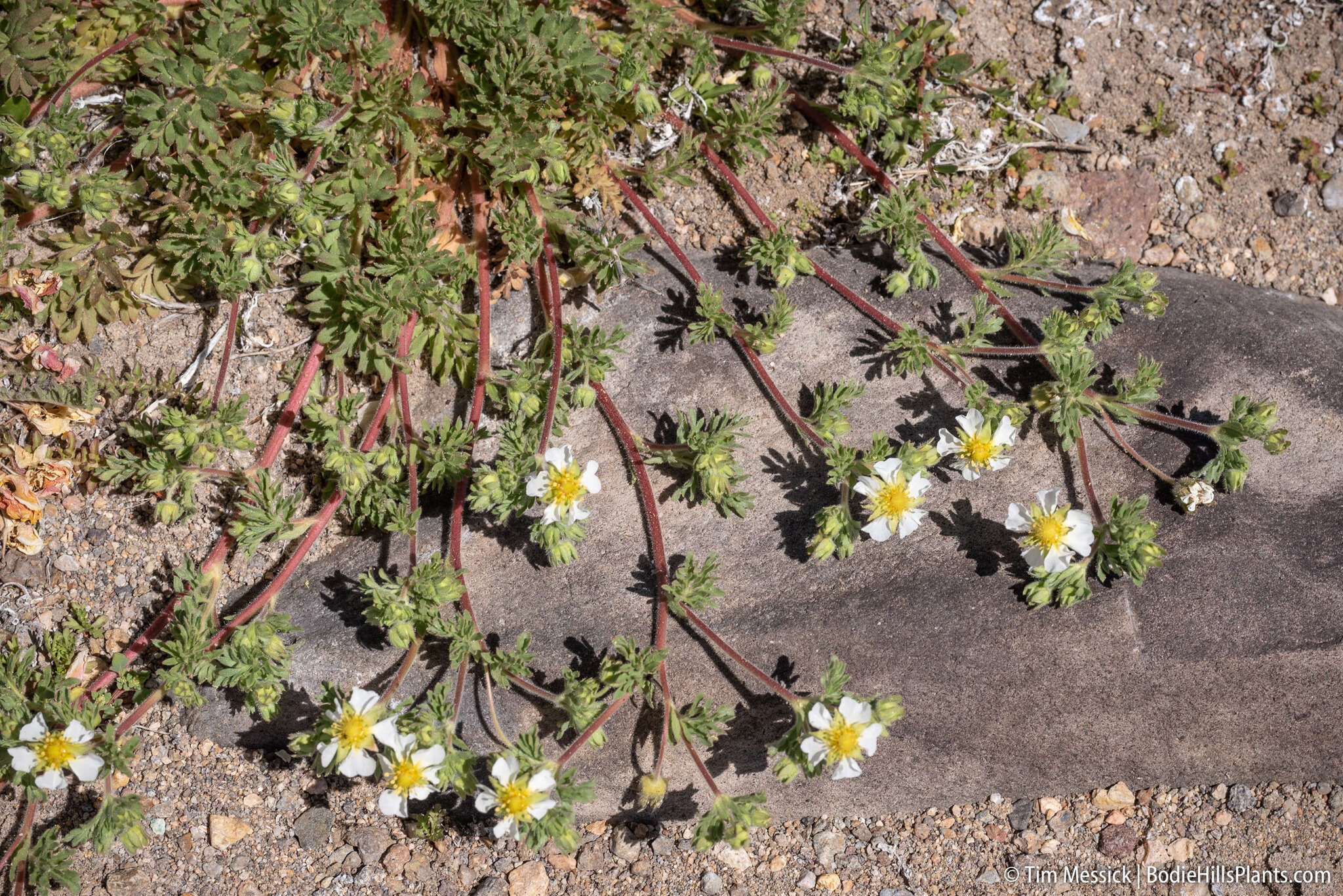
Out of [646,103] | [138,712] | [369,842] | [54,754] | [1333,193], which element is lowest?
[369,842]

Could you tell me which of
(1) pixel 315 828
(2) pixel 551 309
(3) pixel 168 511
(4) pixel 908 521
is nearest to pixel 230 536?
(3) pixel 168 511

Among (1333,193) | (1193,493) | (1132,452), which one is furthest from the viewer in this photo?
(1333,193)

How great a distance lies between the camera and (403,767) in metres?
3.42

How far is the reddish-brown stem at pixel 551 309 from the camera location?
3844 mm

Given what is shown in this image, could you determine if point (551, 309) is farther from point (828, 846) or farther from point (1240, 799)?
point (1240, 799)

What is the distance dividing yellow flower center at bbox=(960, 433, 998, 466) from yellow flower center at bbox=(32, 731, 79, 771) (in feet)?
11.5

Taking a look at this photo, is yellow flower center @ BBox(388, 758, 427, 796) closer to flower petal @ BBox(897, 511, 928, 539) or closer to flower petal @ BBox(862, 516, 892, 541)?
flower petal @ BBox(862, 516, 892, 541)

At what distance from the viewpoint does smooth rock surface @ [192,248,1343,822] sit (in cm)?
398

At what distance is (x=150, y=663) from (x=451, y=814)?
4.75 ft

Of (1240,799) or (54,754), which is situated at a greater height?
(54,754)

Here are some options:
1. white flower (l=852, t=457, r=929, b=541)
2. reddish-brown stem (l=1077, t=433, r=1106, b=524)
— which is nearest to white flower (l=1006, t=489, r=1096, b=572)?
reddish-brown stem (l=1077, t=433, r=1106, b=524)

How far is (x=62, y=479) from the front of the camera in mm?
4383

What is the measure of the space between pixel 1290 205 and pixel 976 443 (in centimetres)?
263

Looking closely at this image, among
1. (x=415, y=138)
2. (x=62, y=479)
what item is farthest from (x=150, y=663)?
(x=415, y=138)
